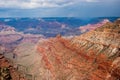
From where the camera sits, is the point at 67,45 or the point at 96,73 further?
the point at 67,45

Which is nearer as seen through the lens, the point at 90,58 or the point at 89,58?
the point at 90,58

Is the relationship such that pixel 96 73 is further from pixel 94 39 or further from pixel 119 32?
pixel 94 39

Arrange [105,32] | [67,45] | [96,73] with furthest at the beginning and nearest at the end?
[67,45] < [105,32] < [96,73]

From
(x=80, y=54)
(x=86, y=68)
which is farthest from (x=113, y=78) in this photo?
(x=80, y=54)

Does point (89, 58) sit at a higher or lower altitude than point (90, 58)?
lower

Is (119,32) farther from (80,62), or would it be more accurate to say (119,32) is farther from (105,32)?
(80,62)

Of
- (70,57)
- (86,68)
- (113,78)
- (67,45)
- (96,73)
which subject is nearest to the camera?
(113,78)

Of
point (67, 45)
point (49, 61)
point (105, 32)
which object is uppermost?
point (105, 32)

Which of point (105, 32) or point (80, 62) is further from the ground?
point (105, 32)
